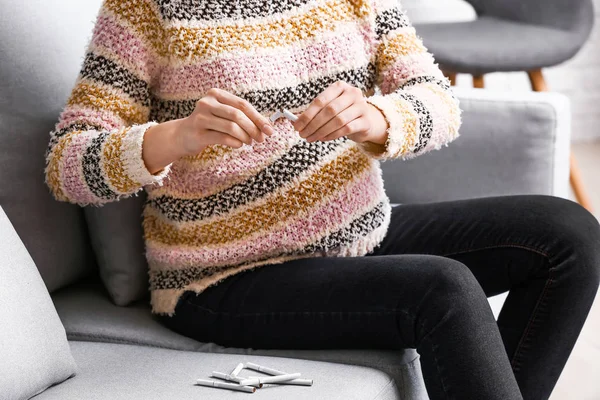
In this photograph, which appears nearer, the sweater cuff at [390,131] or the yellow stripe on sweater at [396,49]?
the sweater cuff at [390,131]

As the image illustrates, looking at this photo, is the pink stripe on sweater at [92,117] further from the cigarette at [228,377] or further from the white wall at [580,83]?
the white wall at [580,83]

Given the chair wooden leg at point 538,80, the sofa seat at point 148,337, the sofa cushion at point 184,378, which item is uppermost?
the sofa cushion at point 184,378

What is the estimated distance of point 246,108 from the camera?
982 mm

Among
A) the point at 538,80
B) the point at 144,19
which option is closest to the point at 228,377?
the point at 144,19

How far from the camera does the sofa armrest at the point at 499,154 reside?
1526 millimetres

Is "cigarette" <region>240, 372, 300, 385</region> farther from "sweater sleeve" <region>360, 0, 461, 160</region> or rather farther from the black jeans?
"sweater sleeve" <region>360, 0, 461, 160</region>

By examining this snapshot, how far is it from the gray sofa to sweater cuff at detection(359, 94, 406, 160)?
10.2 inches

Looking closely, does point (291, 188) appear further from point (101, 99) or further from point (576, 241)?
point (576, 241)

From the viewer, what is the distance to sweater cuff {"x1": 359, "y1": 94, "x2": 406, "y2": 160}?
1084 millimetres

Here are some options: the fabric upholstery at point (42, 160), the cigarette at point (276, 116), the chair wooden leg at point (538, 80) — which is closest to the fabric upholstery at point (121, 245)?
the fabric upholstery at point (42, 160)

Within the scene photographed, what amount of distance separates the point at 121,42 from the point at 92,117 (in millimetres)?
105

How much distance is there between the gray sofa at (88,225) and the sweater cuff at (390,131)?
26cm

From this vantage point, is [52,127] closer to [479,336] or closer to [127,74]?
[127,74]

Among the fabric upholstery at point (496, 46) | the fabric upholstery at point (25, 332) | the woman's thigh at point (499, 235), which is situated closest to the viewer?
the fabric upholstery at point (25, 332)
